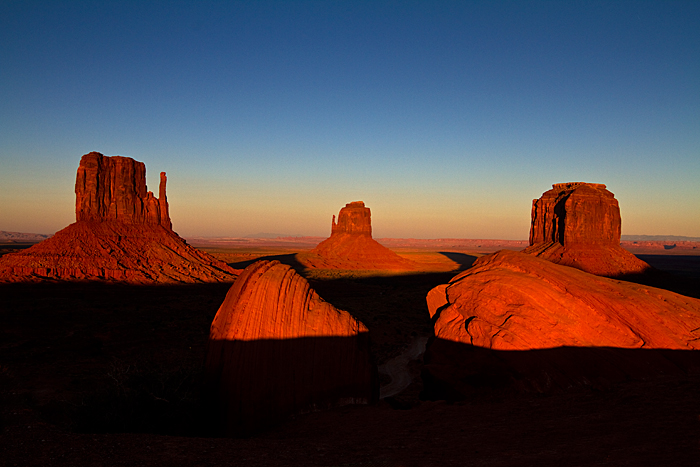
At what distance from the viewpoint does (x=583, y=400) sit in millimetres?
9242

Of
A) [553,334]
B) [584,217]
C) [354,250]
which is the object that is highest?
[584,217]

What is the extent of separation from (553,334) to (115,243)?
53598 mm

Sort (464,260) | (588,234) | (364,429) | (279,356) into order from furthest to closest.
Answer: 1. (464,260)
2. (588,234)
3. (279,356)
4. (364,429)

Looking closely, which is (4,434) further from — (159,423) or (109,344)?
(109,344)

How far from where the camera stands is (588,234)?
5869cm

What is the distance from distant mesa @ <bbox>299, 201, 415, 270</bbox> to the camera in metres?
98.9

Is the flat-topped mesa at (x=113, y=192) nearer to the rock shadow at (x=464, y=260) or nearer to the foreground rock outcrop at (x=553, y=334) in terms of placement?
the foreground rock outcrop at (x=553, y=334)

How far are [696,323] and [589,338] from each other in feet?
11.7

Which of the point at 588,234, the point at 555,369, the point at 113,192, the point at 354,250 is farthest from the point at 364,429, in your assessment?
the point at 354,250

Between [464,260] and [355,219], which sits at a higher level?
[355,219]

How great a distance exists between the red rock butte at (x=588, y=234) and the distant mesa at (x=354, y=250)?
41.0 meters

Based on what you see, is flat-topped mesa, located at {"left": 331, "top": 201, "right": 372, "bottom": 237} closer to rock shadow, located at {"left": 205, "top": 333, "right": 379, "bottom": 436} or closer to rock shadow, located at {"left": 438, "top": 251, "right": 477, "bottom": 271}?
rock shadow, located at {"left": 438, "top": 251, "right": 477, "bottom": 271}

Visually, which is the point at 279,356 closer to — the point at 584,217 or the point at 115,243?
the point at 115,243

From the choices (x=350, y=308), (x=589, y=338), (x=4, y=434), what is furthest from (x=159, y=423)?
(x=350, y=308)
